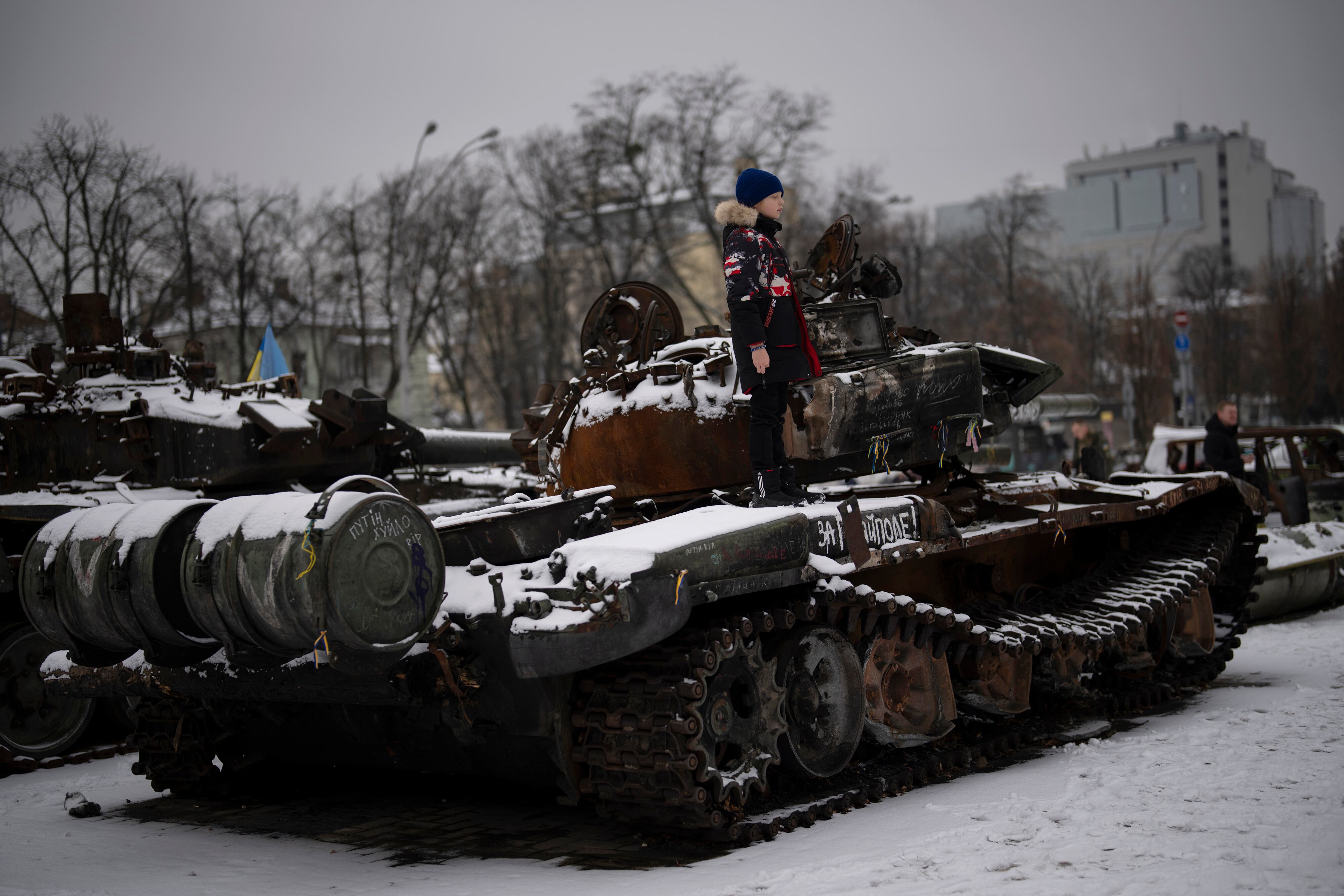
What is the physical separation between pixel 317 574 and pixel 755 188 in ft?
10.1

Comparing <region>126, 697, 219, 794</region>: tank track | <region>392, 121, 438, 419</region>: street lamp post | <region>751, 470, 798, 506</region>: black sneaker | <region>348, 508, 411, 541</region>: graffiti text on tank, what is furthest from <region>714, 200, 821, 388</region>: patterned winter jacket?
<region>392, 121, 438, 419</region>: street lamp post

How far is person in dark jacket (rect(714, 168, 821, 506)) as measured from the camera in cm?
636

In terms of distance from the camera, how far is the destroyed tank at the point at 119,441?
944 cm

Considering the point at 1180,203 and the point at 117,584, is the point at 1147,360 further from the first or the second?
the point at 1180,203

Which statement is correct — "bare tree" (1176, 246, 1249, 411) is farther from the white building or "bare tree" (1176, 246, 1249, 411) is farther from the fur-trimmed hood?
the fur-trimmed hood

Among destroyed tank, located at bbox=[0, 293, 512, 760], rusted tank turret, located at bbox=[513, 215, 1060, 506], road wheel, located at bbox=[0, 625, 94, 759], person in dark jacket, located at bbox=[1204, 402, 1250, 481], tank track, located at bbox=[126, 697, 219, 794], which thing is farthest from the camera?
person in dark jacket, located at bbox=[1204, 402, 1250, 481]

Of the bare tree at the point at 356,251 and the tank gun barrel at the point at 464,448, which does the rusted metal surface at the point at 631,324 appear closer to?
the tank gun barrel at the point at 464,448

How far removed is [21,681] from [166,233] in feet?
62.1

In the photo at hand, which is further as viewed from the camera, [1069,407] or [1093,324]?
[1093,324]

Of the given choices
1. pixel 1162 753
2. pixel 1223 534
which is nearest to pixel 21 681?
pixel 1162 753

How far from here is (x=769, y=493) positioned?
640 centimetres

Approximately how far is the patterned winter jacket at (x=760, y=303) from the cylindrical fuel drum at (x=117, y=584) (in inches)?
103

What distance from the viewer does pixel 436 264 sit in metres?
35.0

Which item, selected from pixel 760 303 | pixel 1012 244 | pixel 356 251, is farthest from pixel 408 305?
pixel 760 303
